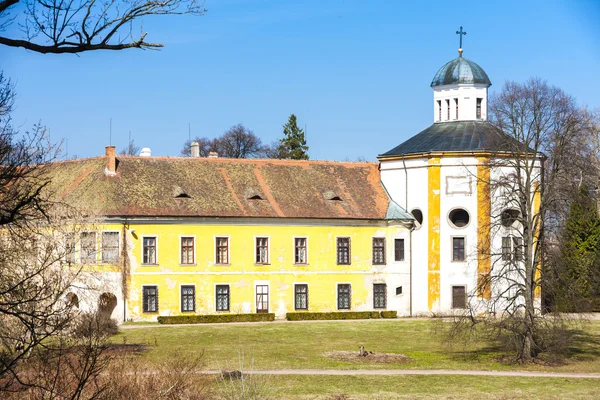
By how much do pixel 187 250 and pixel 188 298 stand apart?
2.34 meters

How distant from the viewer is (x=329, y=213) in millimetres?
48844

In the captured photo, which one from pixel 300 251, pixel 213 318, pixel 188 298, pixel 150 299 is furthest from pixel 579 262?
pixel 150 299

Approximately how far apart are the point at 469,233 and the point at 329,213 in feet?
23.8

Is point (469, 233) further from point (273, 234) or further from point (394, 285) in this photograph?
point (273, 234)

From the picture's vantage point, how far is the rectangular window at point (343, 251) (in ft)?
161

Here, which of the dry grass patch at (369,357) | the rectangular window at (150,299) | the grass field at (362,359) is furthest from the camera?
the rectangular window at (150,299)

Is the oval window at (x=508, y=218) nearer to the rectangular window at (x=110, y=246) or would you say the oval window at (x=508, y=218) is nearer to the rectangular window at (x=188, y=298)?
the rectangular window at (x=188, y=298)

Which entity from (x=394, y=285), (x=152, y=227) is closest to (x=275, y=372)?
(x=152, y=227)

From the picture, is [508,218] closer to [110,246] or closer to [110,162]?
[110,246]

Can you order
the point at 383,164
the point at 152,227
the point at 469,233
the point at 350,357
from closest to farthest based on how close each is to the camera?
the point at 350,357 → the point at 152,227 → the point at 469,233 → the point at 383,164

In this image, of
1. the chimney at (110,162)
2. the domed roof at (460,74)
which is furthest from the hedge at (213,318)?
the domed roof at (460,74)

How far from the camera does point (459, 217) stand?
161 feet

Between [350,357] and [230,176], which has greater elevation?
[230,176]

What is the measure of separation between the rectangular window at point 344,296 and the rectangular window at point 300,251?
2315 millimetres
